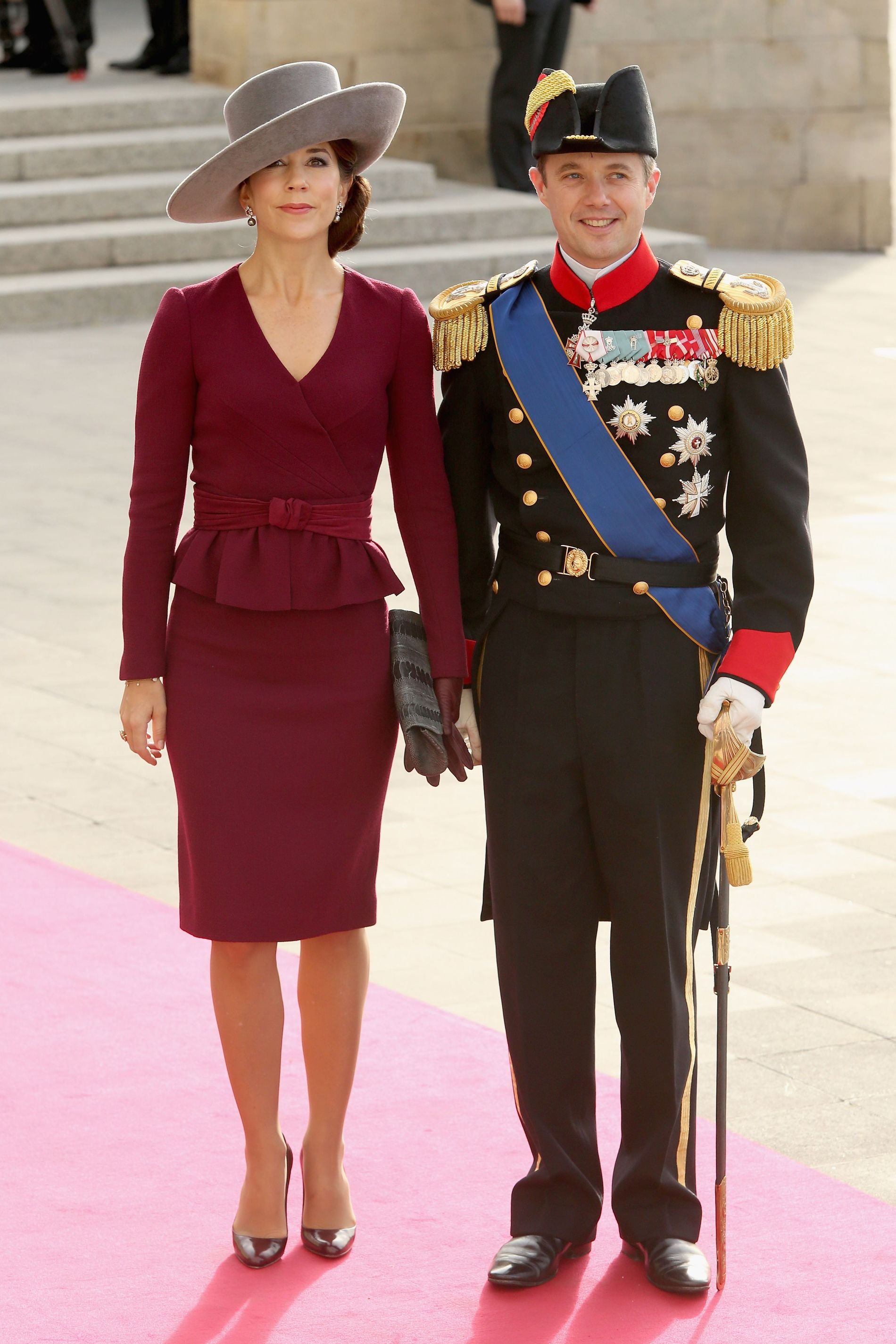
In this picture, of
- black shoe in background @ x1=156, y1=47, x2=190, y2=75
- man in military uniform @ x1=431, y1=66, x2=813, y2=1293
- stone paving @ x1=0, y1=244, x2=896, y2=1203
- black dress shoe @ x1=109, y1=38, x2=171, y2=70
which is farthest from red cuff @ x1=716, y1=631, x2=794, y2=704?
black dress shoe @ x1=109, y1=38, x2=171, y2=70

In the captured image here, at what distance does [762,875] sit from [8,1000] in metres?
1.85

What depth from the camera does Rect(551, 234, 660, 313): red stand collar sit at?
3365 mm

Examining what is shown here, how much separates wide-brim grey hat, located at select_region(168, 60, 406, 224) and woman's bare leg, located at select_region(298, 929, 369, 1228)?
120 cm

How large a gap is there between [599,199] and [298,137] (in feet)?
1.55

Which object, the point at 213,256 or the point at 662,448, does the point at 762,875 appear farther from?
the point at 213,256

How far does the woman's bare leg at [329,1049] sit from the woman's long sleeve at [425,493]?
504 mm

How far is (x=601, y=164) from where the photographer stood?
3.28 meters

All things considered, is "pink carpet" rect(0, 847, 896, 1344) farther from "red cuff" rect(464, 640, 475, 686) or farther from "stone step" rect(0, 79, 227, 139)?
"stone step" rect(0, 79, 227, 139)

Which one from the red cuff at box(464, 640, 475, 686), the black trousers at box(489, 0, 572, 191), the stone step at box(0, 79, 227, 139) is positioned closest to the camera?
the red cuff at box(464, 640, 475, 686)

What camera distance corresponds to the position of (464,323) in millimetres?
3465

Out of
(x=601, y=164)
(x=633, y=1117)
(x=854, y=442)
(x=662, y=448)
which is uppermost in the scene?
(x=601, y=164)

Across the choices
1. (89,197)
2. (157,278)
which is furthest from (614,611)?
(89,197)

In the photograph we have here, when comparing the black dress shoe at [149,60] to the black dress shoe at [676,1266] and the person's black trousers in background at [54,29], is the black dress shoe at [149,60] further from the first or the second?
the black dress shoe at [676,1266]

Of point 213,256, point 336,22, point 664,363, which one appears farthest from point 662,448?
point 336,22
